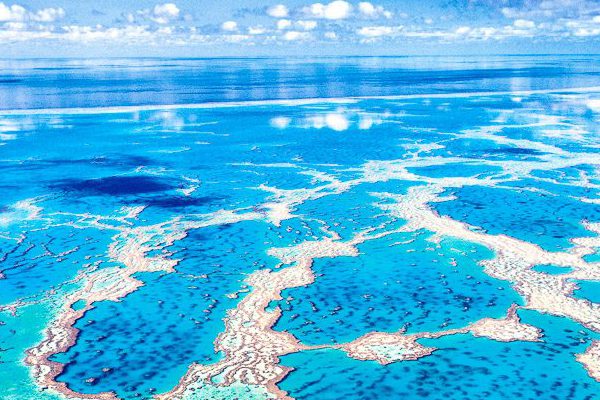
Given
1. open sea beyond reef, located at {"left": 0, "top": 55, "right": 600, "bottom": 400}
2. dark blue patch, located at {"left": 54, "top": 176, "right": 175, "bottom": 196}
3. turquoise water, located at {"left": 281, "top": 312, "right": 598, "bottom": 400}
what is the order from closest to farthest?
turquoise water, located at {"left": 281, "top": 312, "right": 598, "bottom": 400}
open sea beyond reef, located at {"left": 0, "top": 55, "right": 600, "bottom": 400}
dark blue patch, located at {"left": 54, "top": 176, "right": 175, "bottom": 196}

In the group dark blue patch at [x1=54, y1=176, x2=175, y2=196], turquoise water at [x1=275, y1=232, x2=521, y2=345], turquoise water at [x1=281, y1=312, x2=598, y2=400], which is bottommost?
turquoise water at [x1=281, y1=312, x2=598, y2=400]

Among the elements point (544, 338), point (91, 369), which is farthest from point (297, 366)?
point (544, 338)

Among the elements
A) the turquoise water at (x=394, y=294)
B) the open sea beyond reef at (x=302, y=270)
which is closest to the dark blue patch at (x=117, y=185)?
the open sea beyond reef at (x=302, y=270)

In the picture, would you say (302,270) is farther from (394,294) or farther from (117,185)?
(117,185)

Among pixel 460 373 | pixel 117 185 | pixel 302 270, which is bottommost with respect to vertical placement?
pixel 460 373

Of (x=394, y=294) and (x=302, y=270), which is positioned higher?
(x=302, y=270)

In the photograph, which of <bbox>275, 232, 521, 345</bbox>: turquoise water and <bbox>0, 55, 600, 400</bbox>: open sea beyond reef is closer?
<bbox>0, 55, 600, 400</bbox>: open sea beyond reef

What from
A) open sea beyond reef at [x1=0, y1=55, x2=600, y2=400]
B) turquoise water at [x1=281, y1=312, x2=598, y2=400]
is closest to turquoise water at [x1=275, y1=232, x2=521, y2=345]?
open sea beyond reef at [x1=0, y1=55, x2=600, y2=400]

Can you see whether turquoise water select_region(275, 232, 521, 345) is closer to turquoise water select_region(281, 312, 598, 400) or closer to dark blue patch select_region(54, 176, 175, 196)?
turquoise water select_region(281, 312, 598, 400)

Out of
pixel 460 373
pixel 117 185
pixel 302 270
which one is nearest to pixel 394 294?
pixel 302 270
